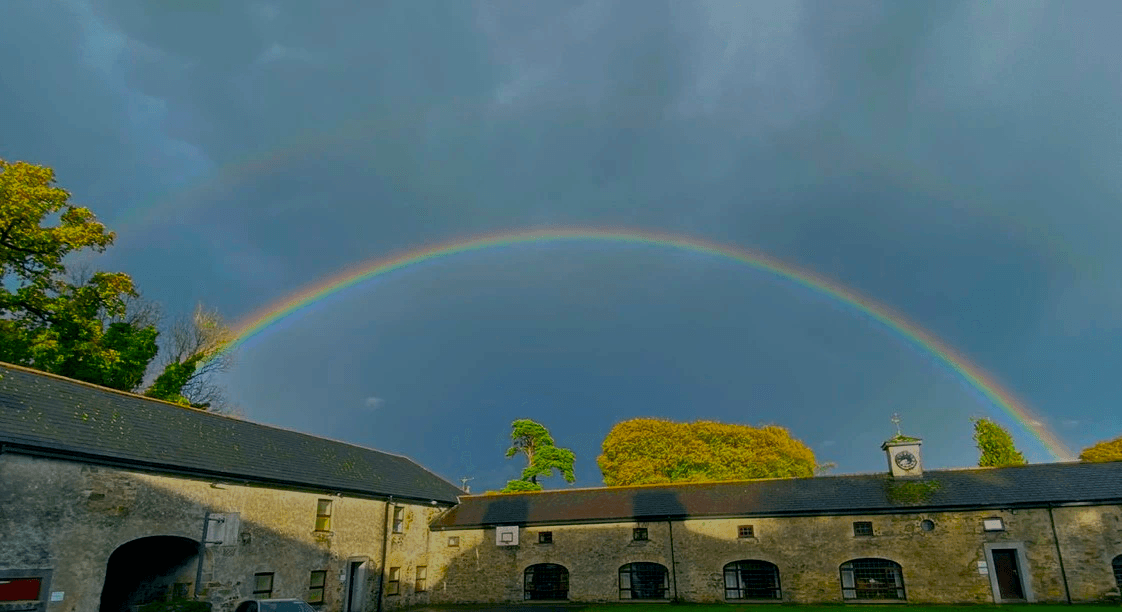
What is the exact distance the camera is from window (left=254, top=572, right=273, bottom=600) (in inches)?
830

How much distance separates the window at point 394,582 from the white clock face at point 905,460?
24374mm

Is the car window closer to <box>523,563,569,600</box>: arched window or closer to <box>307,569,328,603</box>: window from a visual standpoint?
<box>307,569,328,603</box>: window

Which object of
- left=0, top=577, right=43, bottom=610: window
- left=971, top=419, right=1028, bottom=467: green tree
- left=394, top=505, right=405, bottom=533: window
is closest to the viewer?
left=0, top=577, right=43, bottom=610: window

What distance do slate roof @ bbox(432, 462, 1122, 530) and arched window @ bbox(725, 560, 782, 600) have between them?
7.30 feet

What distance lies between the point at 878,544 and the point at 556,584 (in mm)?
14754

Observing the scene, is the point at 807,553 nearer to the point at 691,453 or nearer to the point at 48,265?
the point at 48,265

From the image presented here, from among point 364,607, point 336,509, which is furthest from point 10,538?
point 364,607

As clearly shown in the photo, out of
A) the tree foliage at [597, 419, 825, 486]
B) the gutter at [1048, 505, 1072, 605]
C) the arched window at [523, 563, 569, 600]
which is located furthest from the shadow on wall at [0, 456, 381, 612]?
the tree foliage at [597, 419, 825, 486]

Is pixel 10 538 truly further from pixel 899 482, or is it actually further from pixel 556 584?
pixel 899 482

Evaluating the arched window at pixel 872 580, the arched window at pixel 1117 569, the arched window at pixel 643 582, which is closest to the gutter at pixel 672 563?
the arched window at pixel 643 582

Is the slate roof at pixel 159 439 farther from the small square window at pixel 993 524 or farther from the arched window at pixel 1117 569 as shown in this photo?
the arched window at pixel 1117 569

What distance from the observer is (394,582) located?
29.2 meters

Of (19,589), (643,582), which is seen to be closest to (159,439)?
(19,589)

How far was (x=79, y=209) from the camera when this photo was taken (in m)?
17.0
